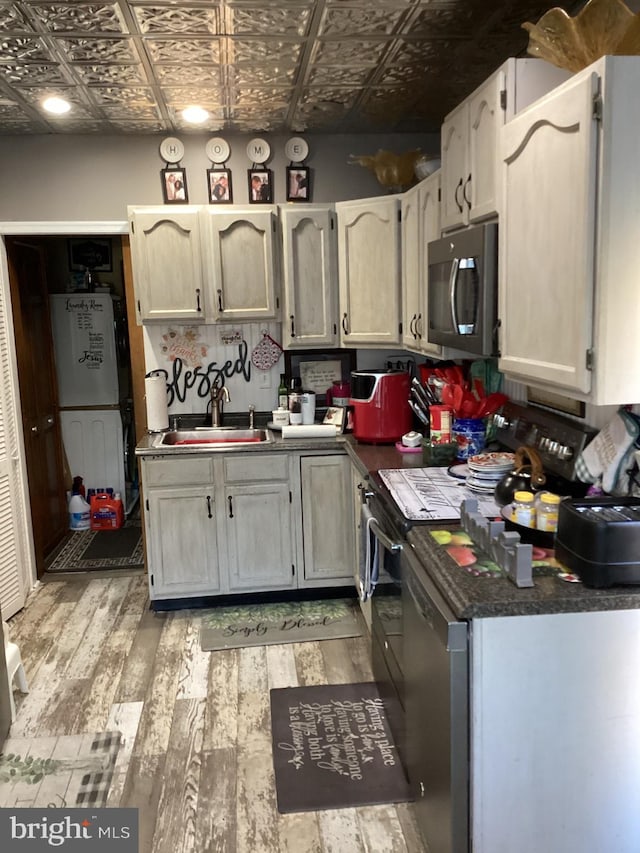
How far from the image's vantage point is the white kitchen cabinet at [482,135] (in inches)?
81.7

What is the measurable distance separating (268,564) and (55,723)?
131 centimetres

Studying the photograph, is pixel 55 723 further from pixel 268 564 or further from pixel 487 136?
pixel 487 136

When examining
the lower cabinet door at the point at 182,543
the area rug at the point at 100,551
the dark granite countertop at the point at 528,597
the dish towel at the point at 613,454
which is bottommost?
the area rug at the point at 100,551

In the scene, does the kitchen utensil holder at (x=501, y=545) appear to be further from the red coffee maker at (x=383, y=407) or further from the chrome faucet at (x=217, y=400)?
the chrome faucet at (x=217, y=400)

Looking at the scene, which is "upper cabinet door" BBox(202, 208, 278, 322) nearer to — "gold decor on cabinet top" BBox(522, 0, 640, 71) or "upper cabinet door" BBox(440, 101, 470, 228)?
"upper cabinet door" BBox(440, 101, 470, 228)

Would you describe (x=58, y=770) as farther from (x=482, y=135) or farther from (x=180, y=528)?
(x=482, y=135)

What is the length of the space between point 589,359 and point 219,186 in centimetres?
284

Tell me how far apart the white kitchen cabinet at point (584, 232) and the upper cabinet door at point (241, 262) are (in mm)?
2012

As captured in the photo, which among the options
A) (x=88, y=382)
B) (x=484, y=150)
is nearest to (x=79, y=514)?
(x=88, y=382)

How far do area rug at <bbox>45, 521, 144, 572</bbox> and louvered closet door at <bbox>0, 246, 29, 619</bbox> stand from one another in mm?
475

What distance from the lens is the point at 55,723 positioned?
271cm

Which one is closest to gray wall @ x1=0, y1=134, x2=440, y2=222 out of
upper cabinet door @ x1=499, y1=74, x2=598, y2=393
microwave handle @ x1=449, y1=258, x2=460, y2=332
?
microwave handle @ x1=449, y1=258, x2=460, y2=332

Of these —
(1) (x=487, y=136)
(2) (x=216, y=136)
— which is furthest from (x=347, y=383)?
(1) (x=487, y=136)

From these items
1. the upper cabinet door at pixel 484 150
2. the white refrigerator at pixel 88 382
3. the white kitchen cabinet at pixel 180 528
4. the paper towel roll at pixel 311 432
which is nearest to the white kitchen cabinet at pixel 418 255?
the upper cabinet door at pixel 484 150
